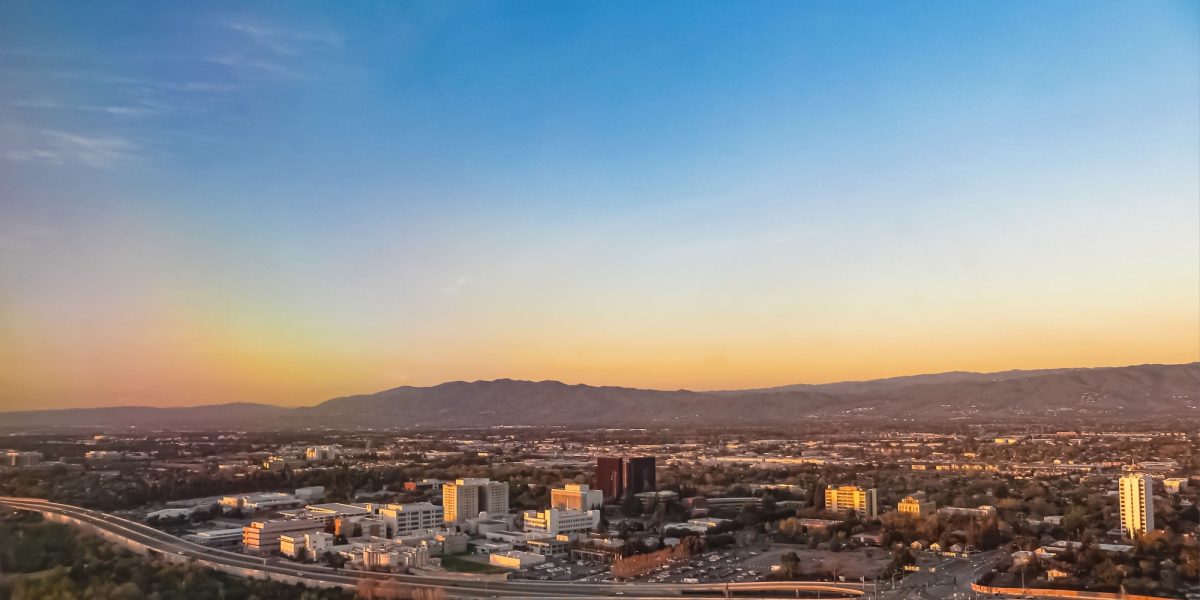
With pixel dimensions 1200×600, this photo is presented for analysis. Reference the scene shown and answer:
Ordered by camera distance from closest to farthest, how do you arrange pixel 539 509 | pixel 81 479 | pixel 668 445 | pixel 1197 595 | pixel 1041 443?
pixel 1197 595, pixel 81 479, pixel 539 509, pixel 1041 443, pixel 668 445

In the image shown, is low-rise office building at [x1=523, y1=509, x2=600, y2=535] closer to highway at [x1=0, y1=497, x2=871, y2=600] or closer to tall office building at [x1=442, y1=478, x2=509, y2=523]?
tall office building at [x1=442, y1=478, x2=509, y2=523]

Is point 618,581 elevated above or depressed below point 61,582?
below

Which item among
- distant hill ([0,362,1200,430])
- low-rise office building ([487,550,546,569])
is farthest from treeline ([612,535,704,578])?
distant hill ([0,362,1200,430])

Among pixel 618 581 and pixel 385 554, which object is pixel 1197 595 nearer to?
pixel 618 581

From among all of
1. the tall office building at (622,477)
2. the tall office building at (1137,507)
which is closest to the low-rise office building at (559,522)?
the tall office building at (622,477)

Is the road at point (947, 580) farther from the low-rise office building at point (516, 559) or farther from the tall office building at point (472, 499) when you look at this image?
the tall office building at point (472, 499)

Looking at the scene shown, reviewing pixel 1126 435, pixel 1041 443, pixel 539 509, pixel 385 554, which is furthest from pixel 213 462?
pixel 1126 435

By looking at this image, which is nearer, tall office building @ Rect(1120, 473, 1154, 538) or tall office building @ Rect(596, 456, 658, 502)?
tall office building @ Rect(1120, 473, 1154, 538)
